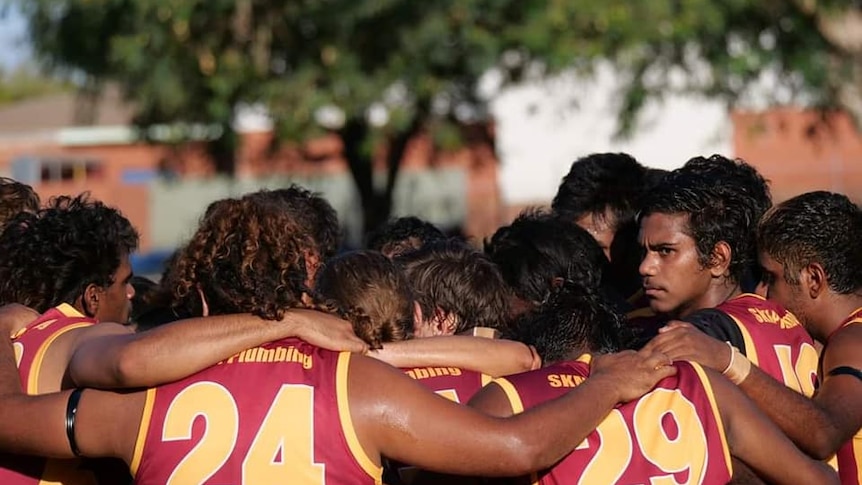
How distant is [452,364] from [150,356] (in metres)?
0.98

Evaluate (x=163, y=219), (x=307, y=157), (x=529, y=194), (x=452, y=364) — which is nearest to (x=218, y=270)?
(x=452, y=364)

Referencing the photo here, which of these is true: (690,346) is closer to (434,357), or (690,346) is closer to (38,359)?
(434,357)

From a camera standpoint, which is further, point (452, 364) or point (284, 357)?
point (452, 364)

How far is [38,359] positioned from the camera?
359 cm

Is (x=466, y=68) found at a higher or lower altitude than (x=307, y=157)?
higher

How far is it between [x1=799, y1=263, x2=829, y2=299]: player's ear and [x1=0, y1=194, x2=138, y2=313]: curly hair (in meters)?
2.23

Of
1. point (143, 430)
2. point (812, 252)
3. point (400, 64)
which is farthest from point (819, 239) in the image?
point (400, 64)

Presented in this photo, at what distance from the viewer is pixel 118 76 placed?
56.1 ft

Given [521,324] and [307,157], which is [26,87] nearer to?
[307,157]

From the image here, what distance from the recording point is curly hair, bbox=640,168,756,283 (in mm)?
4270

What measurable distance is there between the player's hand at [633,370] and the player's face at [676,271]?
87cm

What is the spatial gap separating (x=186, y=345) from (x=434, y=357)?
0.84 meters

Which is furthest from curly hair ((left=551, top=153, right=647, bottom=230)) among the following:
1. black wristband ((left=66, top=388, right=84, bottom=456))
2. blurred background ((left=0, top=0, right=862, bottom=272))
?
blurred background ((left=0, top=0, right=862, bottom=272))

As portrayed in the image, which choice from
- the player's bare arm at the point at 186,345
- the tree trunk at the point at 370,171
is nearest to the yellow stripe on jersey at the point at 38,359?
the player's bare arm at the point at 186,345
